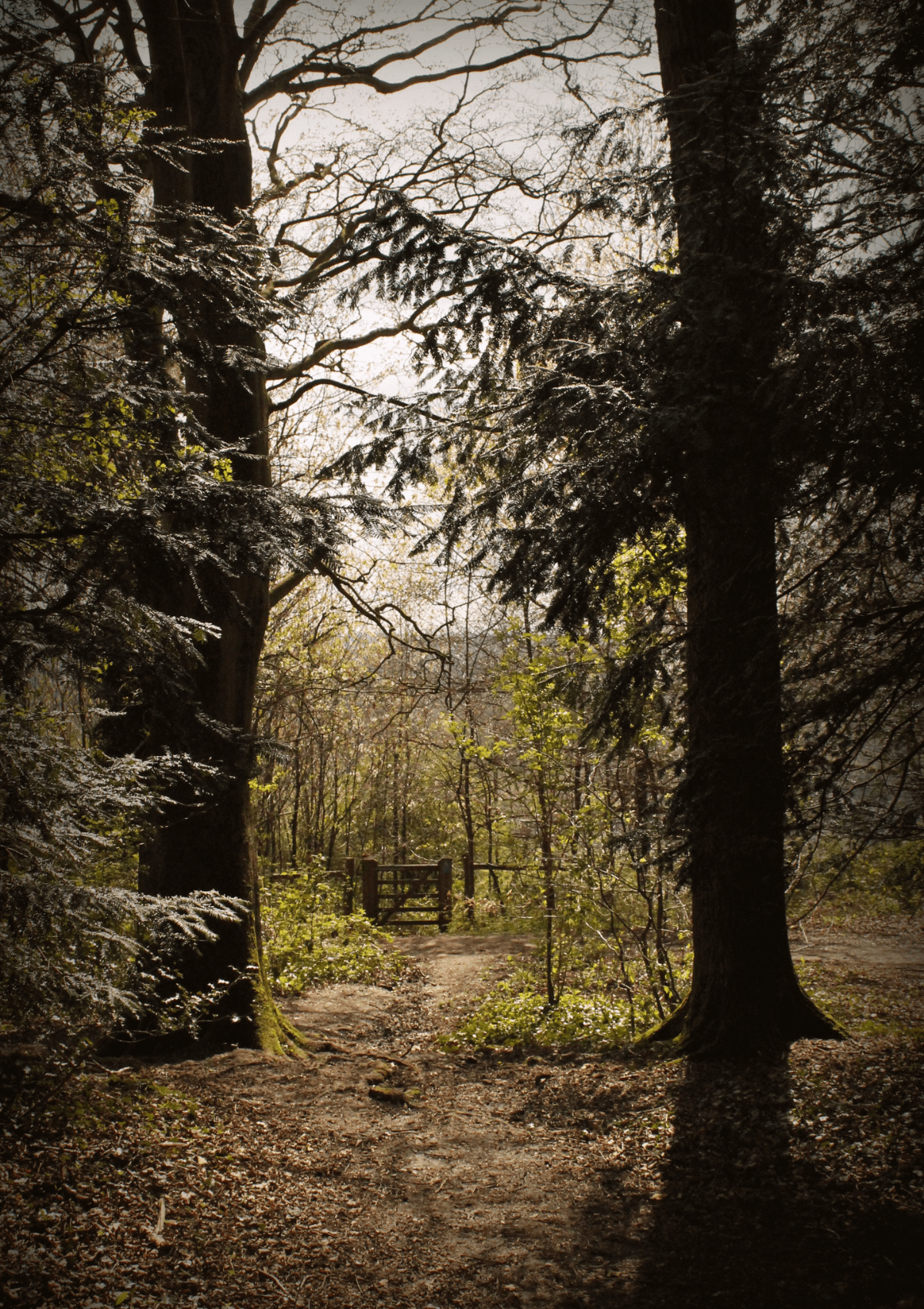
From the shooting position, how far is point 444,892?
15.3 m

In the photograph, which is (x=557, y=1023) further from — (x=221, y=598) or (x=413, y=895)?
(x=413, y=895)

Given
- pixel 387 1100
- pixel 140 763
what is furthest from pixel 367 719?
pixel 140 763

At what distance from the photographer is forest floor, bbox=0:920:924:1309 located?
10.1 ft

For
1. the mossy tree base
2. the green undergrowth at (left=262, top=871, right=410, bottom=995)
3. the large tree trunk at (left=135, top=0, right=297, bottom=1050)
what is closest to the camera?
the mossy tree base

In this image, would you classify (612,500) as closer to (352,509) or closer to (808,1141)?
(352,509)

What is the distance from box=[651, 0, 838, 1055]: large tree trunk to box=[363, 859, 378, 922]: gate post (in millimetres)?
9477

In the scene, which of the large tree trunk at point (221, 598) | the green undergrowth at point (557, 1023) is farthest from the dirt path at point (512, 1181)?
the large tree trunk at point (221, 598)

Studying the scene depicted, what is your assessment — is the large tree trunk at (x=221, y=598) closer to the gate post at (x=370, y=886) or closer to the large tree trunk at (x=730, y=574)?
the large tree trunk at (x=730, y=574)

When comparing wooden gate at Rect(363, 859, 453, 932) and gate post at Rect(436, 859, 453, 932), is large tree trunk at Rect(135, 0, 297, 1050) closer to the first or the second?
wooden gate at Rect(363, 859, 453, 932)

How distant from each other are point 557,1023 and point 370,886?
25.8 ft

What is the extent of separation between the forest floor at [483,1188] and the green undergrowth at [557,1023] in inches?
47.0

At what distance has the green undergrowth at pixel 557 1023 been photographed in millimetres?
7020

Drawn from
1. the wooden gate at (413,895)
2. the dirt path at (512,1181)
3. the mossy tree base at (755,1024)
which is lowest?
the wooden gate at (413,895)

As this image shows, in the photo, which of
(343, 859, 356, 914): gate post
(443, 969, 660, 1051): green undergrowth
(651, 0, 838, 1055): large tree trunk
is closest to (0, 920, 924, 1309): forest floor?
(651, 0, 838, 1055): large tree trunk
